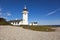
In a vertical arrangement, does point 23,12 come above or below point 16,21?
above

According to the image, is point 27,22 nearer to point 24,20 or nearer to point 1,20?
point 24,20

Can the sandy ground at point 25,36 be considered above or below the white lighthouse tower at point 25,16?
below

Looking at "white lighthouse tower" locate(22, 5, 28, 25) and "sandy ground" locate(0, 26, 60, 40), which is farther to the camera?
"white lighthouse tower" locate(22, 5, 28, 25)

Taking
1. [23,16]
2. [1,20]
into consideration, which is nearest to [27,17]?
[23,16]

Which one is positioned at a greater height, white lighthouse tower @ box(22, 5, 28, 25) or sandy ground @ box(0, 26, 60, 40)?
white lighthouse tower @ box(22, 5, 28, 25)

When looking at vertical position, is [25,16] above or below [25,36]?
above

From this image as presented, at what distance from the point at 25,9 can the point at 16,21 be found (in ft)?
33.9

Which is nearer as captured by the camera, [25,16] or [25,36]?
[25,36]

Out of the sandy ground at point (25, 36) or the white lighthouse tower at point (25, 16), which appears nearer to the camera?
the sandy ground at point (25, 36)

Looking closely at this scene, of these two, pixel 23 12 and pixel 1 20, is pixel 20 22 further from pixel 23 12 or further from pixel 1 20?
pixel 1 20

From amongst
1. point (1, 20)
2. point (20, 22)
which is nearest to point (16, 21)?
point (20, 22)

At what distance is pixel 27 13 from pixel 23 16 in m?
3.69

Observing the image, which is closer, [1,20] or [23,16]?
[1,20]

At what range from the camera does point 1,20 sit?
59.6 meters
